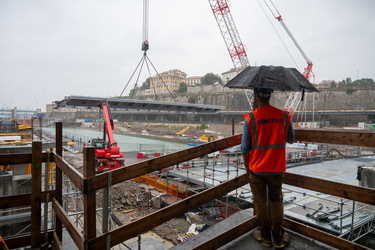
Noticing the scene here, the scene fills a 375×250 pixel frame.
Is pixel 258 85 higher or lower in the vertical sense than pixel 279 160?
higher

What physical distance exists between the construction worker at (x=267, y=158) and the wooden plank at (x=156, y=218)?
0.33 metres

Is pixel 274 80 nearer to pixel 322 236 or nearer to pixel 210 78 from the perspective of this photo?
pixel 322 236

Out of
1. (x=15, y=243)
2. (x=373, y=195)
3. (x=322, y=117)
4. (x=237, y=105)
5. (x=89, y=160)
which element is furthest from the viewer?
(x=237, y=105)

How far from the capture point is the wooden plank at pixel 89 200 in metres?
1.72

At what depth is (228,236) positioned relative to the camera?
250 cm

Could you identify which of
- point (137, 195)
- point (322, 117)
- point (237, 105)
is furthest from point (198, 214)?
point (237, 105)

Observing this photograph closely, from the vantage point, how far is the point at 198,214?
11.9 metres

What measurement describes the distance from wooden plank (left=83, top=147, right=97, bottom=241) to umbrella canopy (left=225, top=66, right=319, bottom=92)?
152 centimetres

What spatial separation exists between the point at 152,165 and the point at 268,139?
1.07 meters

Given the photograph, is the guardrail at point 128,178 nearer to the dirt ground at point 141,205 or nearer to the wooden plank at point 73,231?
the wooden plank at point 73,231

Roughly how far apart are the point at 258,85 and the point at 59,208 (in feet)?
7.34

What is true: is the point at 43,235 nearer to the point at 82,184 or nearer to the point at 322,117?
the point at 82,184

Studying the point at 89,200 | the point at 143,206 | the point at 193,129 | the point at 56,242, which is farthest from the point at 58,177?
the point at 193,129

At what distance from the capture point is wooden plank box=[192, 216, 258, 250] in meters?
2.31
